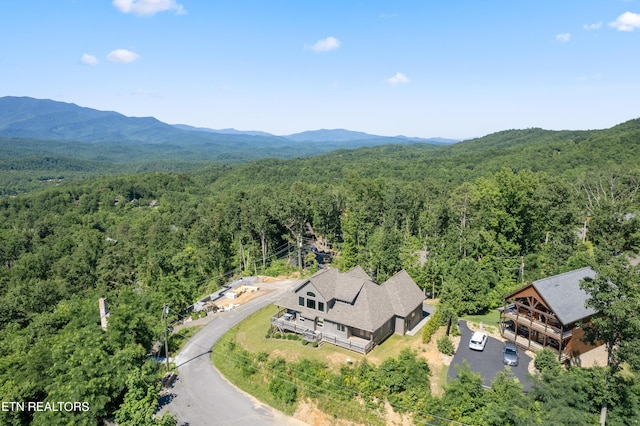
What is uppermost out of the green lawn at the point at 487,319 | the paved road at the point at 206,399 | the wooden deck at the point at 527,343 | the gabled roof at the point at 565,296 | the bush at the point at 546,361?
the gabled roof at the point at 565,296

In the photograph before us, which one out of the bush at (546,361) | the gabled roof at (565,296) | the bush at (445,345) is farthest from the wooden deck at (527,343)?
the bush at (445,345)

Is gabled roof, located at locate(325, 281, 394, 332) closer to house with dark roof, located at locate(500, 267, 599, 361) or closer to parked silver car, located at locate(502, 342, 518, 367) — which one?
parked silver car, located at locate(502, 342, 518, 367)

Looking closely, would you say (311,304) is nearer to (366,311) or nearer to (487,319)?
(366,311)

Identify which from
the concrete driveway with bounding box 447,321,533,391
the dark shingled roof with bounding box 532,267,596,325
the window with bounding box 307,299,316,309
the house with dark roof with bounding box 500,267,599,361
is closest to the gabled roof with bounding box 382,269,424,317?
the concrete driveway with bounding box 447,321,533,391

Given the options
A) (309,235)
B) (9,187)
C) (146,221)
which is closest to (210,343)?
(309,235)

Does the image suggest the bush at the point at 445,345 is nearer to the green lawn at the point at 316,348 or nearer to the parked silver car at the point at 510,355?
the green lawn at the point at 316,348

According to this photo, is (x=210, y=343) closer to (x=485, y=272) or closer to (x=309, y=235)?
(x=485, y=272)
